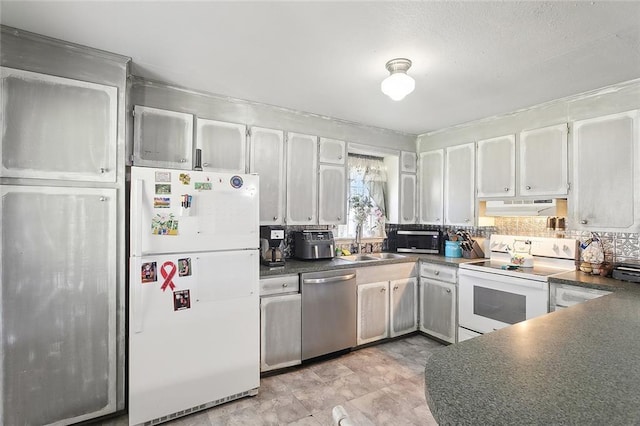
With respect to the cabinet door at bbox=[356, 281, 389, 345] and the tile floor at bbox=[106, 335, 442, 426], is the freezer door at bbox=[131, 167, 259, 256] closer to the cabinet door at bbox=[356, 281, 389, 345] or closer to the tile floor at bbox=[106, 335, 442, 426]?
the tile floor at bbox=[106, 335, 442, 426]

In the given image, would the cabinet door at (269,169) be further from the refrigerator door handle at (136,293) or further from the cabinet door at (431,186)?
the cabinet door at (431,186)

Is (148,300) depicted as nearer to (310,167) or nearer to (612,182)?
(310,167)

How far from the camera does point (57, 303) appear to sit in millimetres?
1938

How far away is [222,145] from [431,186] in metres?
2.50

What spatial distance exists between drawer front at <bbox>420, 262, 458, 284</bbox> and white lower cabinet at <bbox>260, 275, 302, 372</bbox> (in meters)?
1.52

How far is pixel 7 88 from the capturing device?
6.00 ft

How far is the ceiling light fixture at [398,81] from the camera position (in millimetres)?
2062

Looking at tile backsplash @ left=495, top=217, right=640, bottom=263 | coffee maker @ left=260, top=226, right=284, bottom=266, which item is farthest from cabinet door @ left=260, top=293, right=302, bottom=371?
tile backsplash @ left=495, top=217, right=640, bottom=263

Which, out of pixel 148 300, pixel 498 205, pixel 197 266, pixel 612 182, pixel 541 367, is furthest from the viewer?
pixel 498 205

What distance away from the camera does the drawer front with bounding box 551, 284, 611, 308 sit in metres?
2.22

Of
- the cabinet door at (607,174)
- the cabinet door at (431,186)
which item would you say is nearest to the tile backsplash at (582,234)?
the cabinet door at (607,174)

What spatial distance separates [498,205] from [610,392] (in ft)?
8.91

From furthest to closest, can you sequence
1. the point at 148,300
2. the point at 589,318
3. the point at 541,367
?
1. the point at 148,300
2. the point at 589,318
3. the point at 541,367

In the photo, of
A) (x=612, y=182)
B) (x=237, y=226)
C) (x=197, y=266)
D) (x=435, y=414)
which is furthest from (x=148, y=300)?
(x=612, y=182)
